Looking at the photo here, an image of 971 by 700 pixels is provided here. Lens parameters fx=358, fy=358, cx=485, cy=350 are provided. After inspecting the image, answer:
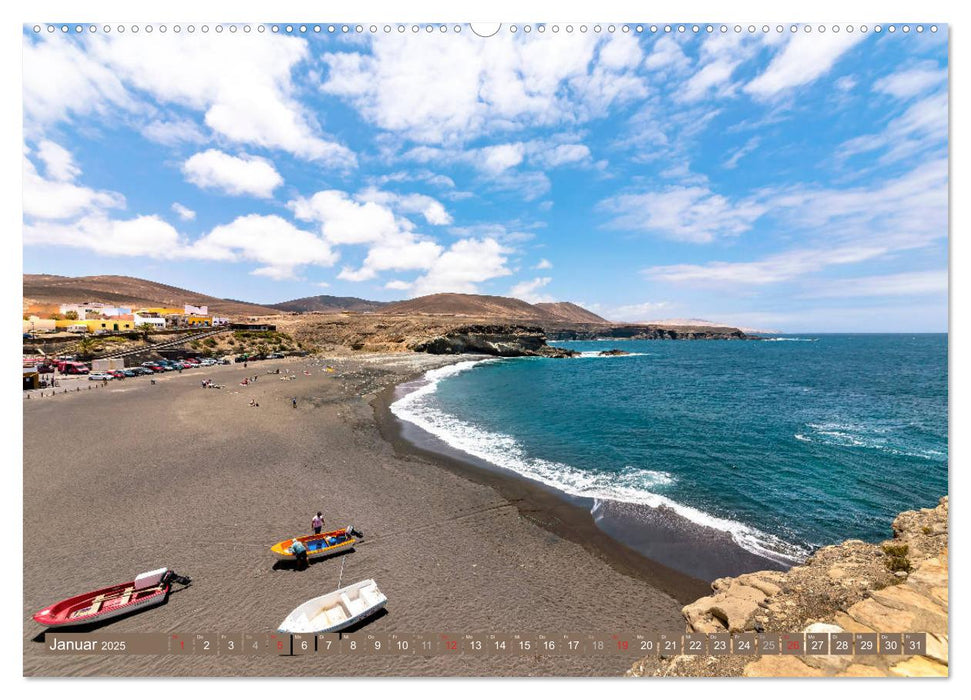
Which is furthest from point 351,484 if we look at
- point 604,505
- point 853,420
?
point 853,420

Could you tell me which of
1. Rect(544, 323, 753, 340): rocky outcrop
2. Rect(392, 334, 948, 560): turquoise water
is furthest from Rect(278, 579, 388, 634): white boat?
Rect(544, 323, 753, 340): rocky outcrop

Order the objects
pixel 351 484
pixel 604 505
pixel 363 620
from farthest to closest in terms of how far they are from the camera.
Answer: pixel 351 484
pixel 604 505
pixel 363 620

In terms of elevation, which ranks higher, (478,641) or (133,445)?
(478,641)

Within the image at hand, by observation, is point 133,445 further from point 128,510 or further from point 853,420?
point 853,420

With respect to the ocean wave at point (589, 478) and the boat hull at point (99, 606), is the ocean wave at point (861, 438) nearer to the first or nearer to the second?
the ocean wave at point (589, 478)

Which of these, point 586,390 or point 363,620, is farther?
point 586,390

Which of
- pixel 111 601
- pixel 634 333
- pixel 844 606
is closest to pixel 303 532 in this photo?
pixel 111 601

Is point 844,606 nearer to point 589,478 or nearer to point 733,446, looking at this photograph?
point 589,478
